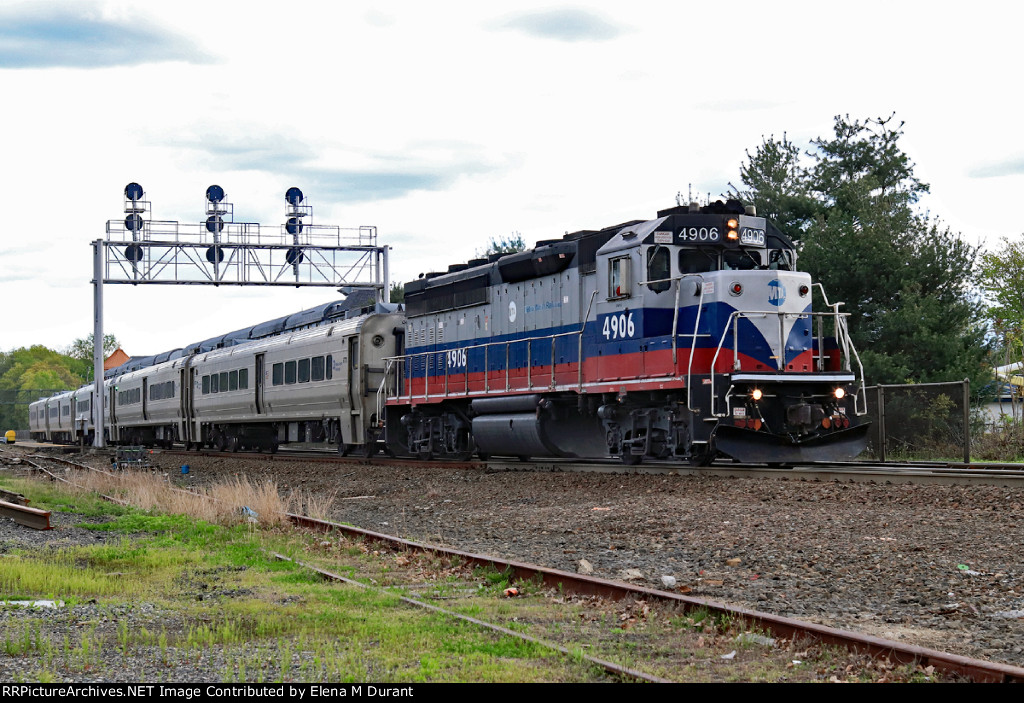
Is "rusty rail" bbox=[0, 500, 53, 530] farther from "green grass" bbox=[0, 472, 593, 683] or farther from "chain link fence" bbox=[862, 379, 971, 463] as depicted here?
"chain link fence" bbox=[862, 379, 971, 463]

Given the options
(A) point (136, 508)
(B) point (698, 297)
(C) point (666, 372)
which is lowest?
(A) point (136, 508)

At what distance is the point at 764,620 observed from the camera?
5.86m

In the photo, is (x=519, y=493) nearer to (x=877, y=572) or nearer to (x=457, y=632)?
(x=877, y=572)

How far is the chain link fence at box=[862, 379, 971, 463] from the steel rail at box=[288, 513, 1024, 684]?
525 inches

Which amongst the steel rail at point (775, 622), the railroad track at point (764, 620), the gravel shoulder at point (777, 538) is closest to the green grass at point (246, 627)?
the railroad track at point (764, 620)

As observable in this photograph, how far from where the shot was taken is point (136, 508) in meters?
14.6

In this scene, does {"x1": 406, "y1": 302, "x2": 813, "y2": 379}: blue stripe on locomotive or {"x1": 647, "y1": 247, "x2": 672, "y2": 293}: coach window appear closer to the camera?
{"x1": 406, "y1": 302, "x2": 813, "y2": 379}: blue stripe on locomotive

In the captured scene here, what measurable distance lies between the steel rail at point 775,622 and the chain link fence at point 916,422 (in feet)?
43.7

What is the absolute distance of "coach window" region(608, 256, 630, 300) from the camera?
16047 millimetres

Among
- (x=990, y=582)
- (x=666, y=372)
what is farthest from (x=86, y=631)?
(x=666, y=372)

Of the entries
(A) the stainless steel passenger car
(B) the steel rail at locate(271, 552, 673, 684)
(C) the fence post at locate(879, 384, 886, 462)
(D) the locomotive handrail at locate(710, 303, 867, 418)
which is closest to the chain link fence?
(C) the fence post at locate(879, 384, 886, 462)
